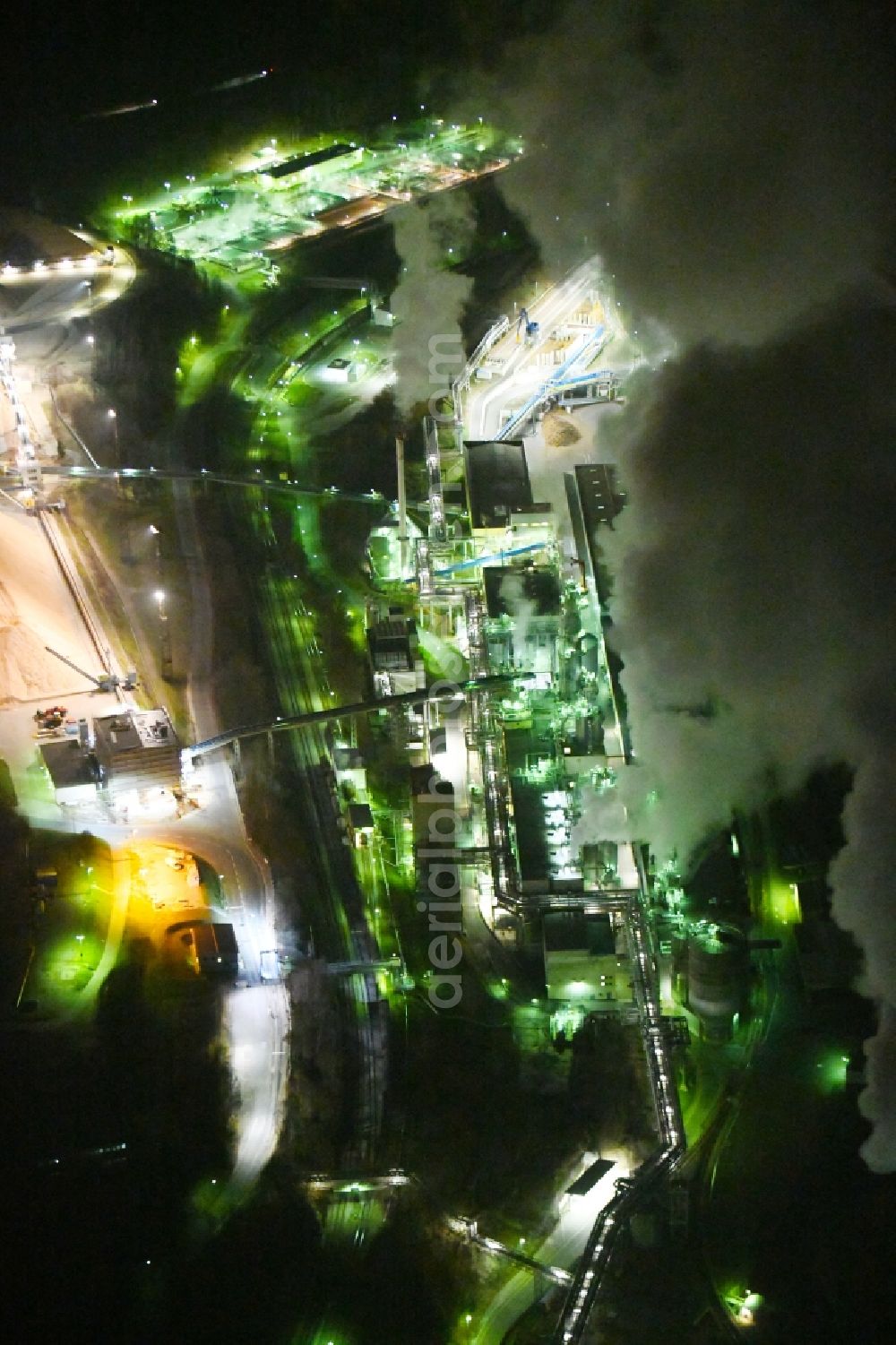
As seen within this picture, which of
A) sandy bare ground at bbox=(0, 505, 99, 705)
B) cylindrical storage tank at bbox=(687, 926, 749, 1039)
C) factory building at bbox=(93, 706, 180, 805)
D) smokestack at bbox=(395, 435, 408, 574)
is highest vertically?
smokestack at bbox=(395, 435, 408, 574)

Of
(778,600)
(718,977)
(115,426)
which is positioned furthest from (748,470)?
(115,426)

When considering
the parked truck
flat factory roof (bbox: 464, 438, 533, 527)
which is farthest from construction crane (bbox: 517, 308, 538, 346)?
the parked truck

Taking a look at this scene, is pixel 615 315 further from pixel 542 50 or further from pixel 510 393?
pixel 542 50

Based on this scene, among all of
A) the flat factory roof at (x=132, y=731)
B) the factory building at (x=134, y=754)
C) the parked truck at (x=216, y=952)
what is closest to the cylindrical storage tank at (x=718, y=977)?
the parked truck at (x=216, y=952)

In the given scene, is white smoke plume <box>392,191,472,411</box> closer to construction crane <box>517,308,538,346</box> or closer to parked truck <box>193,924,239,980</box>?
construction crane <box>517,308,538,346</box>

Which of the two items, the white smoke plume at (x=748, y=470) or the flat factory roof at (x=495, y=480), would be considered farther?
the flat factory roof at (x=495, y=480)

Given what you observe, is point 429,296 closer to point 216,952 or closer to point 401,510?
point 401,510

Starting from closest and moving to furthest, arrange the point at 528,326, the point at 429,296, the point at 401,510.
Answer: the point at 401,510, the point at 528,326, the point at 429,296

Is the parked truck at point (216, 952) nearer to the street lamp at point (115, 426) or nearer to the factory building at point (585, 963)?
the factory building at point (585, 963)
